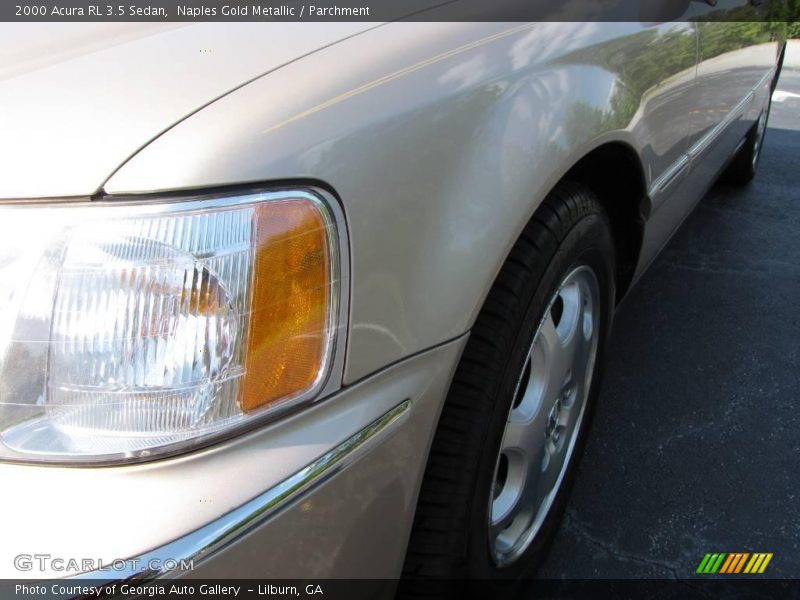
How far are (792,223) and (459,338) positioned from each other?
342 cm

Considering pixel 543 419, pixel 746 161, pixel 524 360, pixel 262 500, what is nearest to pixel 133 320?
pixel 262 500

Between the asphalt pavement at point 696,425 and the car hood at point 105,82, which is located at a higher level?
the car hood at point 105,82

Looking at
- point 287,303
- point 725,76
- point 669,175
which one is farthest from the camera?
point 725,76

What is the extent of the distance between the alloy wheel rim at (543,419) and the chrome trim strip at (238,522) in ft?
1.79

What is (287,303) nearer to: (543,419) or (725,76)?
(543,419)

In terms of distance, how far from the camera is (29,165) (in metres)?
0.91

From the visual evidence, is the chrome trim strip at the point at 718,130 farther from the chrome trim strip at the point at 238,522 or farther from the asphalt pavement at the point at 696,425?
the chrome trim strip at the point at 238,522

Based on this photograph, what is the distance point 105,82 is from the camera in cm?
101

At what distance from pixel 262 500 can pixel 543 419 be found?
2.87 feet

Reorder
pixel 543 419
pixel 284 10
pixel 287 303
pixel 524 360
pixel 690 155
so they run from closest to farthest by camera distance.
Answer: pixel 287 303 < pixel 284 10 < pixel 524 360 < pixel 543 419 < pixel 690 155

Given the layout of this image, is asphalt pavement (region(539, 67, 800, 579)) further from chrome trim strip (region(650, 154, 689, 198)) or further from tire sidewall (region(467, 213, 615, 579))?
chrome trim strip (region(650, 154, 689, 198))

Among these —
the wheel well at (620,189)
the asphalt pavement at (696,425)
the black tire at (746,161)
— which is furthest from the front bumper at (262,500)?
the black tire at (746,161)

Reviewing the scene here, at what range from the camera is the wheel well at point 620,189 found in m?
1.67
